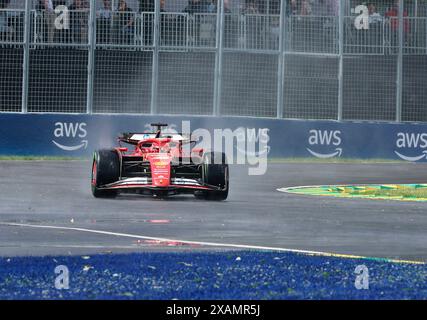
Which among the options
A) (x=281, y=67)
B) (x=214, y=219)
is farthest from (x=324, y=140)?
(x=214, y=219)

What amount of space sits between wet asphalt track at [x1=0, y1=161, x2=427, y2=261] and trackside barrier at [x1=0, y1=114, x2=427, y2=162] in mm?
5291

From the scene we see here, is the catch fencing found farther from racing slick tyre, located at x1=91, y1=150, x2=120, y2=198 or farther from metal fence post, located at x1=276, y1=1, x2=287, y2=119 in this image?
racing slick tyre, located at x1=91, y1=150, x2=120, y2=198

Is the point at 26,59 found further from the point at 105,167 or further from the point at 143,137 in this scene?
the point at 105,167

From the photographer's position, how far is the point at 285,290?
9477mm

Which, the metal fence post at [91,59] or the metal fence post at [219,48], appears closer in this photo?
the metal fence post at [91,59]

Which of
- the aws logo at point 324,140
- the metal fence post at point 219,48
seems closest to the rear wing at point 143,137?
the metal fence post at point 219,48

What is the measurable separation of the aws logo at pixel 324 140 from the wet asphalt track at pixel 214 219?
20.1 feet

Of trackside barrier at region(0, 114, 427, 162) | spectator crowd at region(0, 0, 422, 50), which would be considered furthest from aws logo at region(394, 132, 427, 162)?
spectator crowd at region(0, 0, 422, 50)

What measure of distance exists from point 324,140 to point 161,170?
41.7ft

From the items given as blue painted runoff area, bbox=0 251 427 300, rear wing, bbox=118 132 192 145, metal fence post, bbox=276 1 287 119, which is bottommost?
blue painted runoff area, bbox=0 251 427 300

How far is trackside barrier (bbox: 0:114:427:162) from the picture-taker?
3016cm

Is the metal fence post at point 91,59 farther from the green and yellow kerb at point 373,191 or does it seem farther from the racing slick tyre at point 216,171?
the racing slick tyre at point 216,171

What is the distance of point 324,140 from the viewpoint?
102 feet

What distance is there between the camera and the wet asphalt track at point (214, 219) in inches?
516
